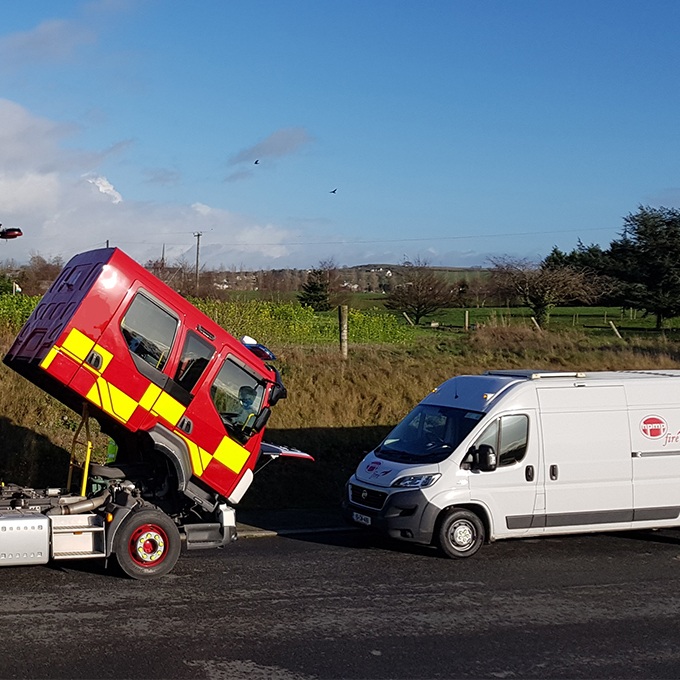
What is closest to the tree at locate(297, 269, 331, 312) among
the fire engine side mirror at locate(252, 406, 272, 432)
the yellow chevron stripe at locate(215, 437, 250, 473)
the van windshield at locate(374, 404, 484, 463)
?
the van windshield at locate(374, 404, 484, 463)

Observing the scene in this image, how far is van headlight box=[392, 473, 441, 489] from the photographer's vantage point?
10875mm

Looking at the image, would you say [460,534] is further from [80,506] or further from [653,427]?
[80,506]

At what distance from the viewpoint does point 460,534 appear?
10867mm

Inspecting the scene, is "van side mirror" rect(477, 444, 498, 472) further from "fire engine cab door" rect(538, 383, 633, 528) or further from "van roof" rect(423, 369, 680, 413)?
"fire engine cab door" rect(538, 383, 633, 528)

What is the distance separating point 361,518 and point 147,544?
2.87m

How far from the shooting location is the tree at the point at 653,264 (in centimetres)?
4412

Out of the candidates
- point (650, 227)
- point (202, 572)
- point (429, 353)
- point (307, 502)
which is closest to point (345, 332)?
point (429, 353)

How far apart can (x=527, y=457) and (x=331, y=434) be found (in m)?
6.32

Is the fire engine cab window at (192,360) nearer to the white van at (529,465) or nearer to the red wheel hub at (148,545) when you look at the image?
the red wheel hub at (148,545)

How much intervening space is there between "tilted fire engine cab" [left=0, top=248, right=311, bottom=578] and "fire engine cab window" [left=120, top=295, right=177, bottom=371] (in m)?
0.01

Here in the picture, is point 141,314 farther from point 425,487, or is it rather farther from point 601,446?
point 601,446

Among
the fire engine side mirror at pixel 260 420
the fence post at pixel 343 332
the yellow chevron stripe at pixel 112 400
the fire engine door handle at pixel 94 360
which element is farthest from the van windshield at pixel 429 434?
the fence post at pixel 343 332

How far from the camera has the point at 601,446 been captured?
1155cm

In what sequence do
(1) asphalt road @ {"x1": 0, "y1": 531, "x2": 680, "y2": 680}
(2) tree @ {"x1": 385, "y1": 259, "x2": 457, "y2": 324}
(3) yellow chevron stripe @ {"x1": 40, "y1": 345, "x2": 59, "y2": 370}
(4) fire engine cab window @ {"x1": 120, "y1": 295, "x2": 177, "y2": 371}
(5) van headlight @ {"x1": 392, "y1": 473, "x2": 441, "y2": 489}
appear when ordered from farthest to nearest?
(2) tree @ {"x1": 385, "y1": 259, "x2": 457, "y2": 324} < (5) van headlight @ {"x1": 392, "y1": 473, "x2": 441, "y2": 489} < (4) fire engine cab window @ {"x1": 120, "y1": 295, "x2": 177, "y2": 371} < (3) yellow chevron stripe @ {"x1": 40, "y1": 345, "x2": 59, "y2": 370} < (1) asphalt road @ {"x1": 0, "y1": 531, "x2": 680, "y2": 680}
